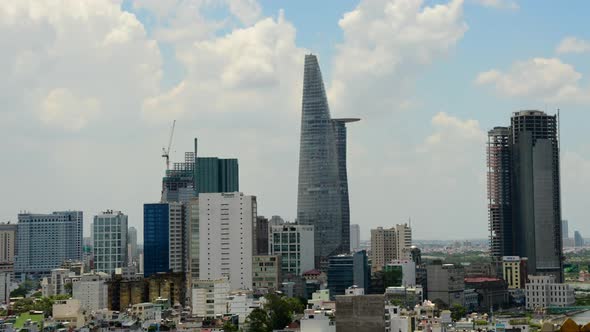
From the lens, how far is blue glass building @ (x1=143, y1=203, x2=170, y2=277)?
9112cm

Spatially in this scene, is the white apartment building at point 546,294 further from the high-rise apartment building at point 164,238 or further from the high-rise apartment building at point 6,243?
the high-rise apartment building at point 6,243

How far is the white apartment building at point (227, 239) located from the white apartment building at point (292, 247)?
13.3 m

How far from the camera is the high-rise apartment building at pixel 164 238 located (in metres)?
89.6

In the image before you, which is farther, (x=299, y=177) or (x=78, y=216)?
(x=78, y=216)

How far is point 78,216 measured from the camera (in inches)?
5148

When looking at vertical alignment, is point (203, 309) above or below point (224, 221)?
below

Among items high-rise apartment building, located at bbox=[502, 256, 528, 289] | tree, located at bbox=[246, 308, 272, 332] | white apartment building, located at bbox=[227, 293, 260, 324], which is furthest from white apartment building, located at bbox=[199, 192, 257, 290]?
high-rise apartment building, located at bbox=[502, 256, 528, 289]

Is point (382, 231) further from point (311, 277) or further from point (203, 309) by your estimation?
point (203, 309)

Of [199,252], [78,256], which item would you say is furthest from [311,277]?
[78,256]

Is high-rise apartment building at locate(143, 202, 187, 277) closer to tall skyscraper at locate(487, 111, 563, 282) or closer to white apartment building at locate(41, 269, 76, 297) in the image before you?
white apartment building at locate(41, 269, 76, 297)

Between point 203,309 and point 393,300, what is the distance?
1120 cm

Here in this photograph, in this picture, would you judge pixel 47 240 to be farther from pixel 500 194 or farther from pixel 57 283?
pixel 500 194

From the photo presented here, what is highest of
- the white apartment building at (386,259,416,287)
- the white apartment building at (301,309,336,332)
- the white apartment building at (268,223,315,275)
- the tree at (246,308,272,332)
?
the white apartment building at (268,223,315,275)

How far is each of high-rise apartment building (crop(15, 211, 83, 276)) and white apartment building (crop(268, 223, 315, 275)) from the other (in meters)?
44.2
